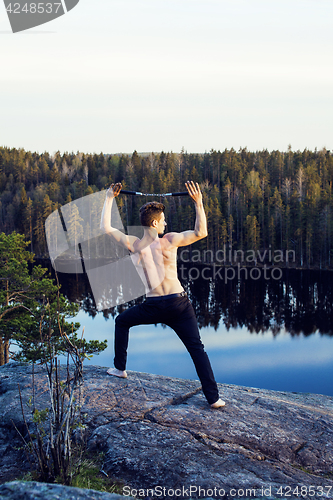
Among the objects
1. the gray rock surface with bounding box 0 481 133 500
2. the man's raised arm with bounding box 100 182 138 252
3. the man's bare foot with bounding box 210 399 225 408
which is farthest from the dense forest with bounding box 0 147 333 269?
the gray rock surface with bounding box 0 481 133 500

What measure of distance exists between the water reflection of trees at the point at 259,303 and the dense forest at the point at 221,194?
14.3 m

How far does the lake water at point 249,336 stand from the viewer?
88.3 ft

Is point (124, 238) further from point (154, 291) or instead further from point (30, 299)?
point (30, 299)

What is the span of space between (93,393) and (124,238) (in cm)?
204

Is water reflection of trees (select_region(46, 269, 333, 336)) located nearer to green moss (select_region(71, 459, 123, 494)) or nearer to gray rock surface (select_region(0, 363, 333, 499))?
gray rock surface (select_region(0, 363, 333, 499))

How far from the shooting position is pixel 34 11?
7.46 meters

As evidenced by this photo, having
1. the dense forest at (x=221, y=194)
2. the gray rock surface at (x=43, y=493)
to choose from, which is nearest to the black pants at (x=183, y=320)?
the gray rock surface at (x=43, y=493)

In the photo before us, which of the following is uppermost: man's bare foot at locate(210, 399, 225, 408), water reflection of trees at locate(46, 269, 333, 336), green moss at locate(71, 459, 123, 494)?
green moss at locate(71, 459, 123, 494)

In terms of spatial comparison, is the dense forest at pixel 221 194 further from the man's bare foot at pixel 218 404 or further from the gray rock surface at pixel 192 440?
the man's bare foot at pixel 218 404

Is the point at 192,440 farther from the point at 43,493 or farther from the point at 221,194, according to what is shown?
the point at 221,194

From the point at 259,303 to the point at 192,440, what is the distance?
41376 mm

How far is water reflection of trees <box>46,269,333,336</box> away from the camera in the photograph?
37469mm

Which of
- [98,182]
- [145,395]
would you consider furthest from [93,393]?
[98,182]

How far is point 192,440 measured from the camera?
14.2 ft
